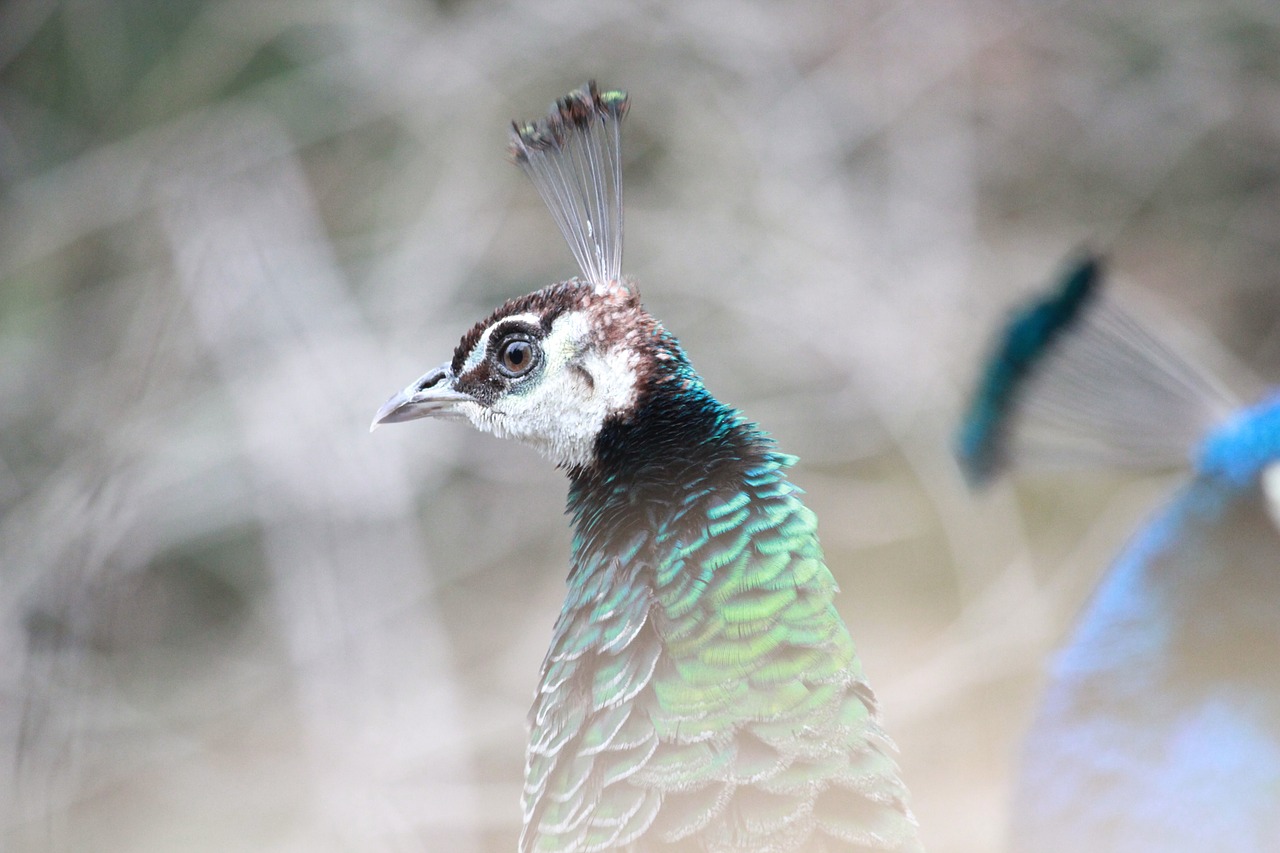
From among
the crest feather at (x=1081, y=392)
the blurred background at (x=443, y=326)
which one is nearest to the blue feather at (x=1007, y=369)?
the crest feather at (x=1081, y=392)

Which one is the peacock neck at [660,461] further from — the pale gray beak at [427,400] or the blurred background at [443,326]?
the blurred background at [443,326]

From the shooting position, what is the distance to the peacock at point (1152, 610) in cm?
103

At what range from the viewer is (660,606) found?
1.97ft

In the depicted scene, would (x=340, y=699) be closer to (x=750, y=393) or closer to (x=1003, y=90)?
(x=750, y=393)

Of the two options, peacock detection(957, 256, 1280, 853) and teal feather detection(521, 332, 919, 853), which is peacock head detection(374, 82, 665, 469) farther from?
peacock detection(957, 256, 1280, 853)

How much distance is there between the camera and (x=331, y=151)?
2.10m

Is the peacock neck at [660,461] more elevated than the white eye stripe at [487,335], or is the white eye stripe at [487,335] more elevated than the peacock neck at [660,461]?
the white eye stripe at [487,335]

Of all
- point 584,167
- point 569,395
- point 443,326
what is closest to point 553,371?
point 569,395

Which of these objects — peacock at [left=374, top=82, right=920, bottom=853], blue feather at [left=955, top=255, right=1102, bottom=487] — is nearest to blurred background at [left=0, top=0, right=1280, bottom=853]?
peacock at [left=374, top=82, right=920, bottom=853]

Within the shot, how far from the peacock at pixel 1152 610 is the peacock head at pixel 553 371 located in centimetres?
60

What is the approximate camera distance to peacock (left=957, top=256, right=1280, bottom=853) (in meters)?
1.03

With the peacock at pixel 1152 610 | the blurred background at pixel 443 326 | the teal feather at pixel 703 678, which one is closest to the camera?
the teal feather at pixel 703 678

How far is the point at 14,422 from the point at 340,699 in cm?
81

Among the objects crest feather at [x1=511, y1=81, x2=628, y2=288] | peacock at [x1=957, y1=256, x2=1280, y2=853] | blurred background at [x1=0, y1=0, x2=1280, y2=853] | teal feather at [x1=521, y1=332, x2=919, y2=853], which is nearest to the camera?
teal feather at [x1=521, y1=332, x2=919, y2=853]
